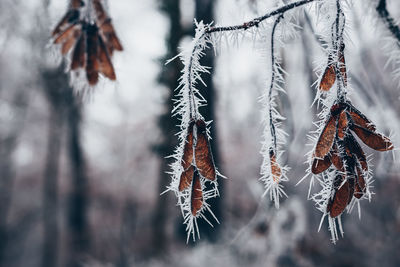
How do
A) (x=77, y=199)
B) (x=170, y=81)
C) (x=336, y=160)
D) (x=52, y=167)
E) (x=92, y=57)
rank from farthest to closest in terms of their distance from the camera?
(x=77, y=199) → (x=52, y=167) → (x=170, y=81) → (x=92, y=57) → (x=336, y=160)

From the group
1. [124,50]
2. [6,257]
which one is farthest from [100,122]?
[124,50]

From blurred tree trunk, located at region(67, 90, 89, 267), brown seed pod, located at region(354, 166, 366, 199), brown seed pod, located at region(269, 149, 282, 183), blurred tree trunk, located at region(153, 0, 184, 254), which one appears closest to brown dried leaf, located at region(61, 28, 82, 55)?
brown seed pod, located at region(269, 149, 282, 183)

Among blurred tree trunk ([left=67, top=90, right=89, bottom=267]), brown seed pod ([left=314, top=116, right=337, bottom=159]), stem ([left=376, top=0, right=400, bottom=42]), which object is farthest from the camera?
blurred tree trunk ([left=67, top=90, right=89, bottom=267])

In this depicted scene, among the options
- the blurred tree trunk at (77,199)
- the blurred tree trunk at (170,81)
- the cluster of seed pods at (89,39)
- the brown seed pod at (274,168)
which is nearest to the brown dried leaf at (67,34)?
the cluster of seed pods at (89,39)

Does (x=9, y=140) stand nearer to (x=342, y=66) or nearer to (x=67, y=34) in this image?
(x=67, y=34)

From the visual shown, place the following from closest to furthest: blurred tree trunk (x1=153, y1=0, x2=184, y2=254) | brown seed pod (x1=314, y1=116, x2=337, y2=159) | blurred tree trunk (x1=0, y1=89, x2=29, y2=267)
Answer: brown seed pod (x1=314, y1=116, x2=337, y2=159) → blurred tree trunk (x1=153, y1=0, x2=184, y2=254) → blurred tree trunk (x1=0, y1=89, x2=29, y2=267)

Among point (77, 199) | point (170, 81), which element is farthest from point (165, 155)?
point (77, 199)

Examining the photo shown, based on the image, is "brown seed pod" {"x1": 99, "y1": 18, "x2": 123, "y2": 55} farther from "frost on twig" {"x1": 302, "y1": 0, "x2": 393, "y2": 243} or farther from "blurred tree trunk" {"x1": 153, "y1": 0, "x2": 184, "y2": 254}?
"blurred tree trunk" {"x1": 153, "y1": 0, "x2": 184, "y2": 254}
